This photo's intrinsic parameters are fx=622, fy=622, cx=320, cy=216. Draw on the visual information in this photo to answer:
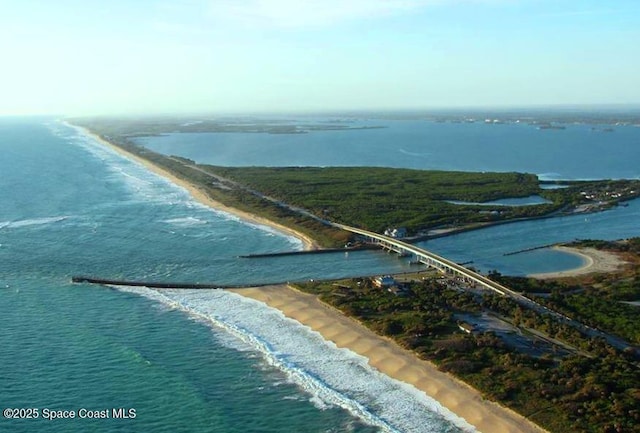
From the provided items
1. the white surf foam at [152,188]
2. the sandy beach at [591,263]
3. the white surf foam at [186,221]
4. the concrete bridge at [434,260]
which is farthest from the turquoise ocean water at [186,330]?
the concrete bridge at [434,260]

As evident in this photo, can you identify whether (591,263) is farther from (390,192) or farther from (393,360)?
(390,192)

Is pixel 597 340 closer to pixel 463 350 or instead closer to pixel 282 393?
pixel 463 350

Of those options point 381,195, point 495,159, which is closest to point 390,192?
point 381,195

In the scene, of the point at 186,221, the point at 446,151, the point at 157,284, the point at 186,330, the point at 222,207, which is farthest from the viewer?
the point at 446,151

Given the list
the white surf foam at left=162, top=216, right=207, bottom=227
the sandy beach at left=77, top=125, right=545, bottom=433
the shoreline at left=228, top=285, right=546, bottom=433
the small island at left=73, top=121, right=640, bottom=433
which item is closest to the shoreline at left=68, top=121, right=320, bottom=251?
the small island at left=73, top=121, right=640, bottom=433

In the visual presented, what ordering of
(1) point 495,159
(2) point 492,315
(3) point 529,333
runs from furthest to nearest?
1. (1) point 495,159
2. (2) point 492,315
3. (3) point 529,333

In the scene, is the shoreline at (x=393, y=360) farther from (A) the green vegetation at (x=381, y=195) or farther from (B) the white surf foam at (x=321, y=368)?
(A) the green vegetation at (x=381, y=195)

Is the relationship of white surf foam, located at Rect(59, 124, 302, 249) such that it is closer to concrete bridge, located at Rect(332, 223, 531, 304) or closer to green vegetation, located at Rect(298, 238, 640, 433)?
concrete bridge, located at Rect(332, 223, 531, 304)
